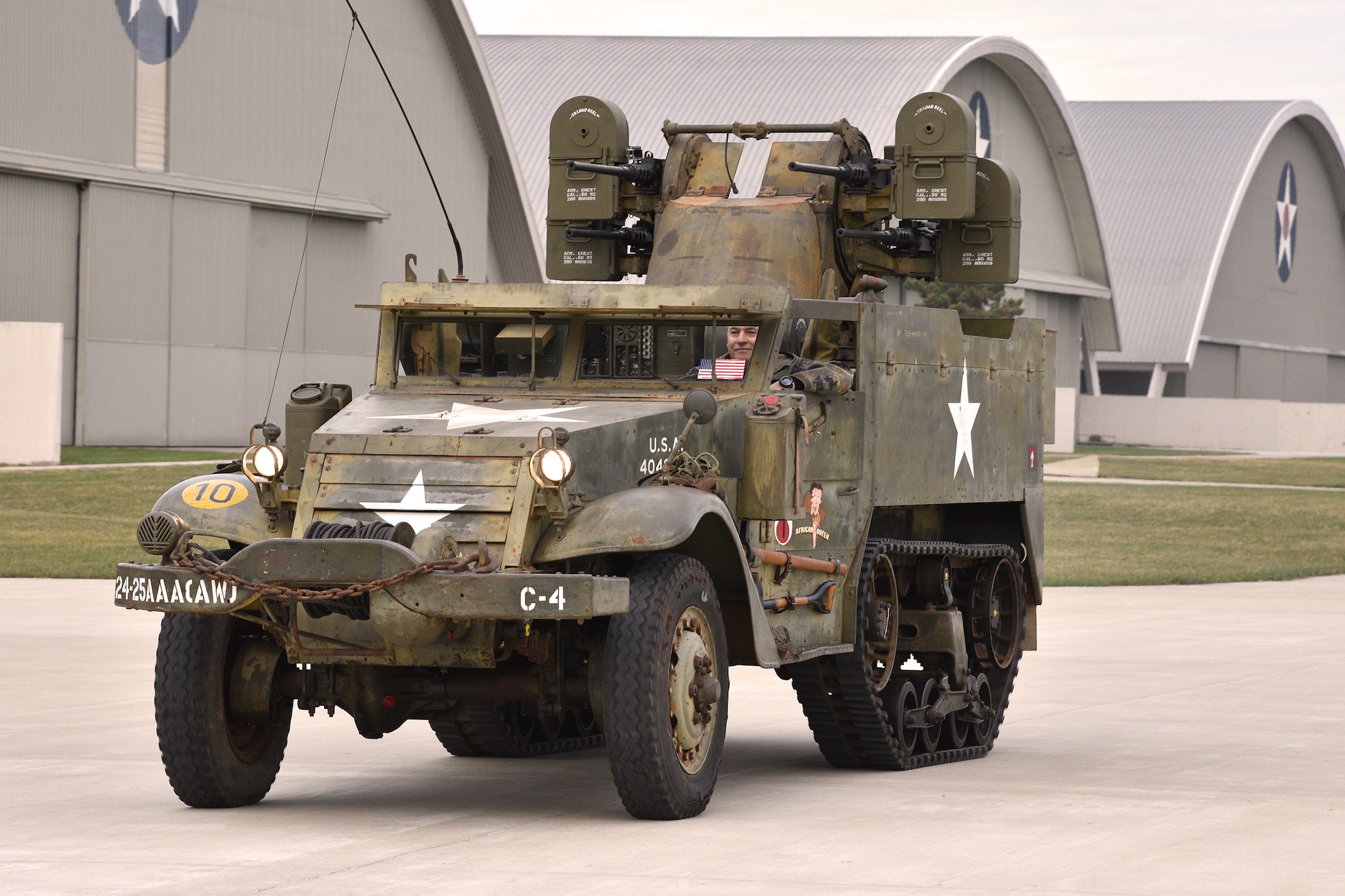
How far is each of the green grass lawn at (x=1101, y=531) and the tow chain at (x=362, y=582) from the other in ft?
39.8

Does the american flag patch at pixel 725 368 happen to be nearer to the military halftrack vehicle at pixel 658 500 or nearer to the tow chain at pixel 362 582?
the military halftrack vehicle at pixel 658 500

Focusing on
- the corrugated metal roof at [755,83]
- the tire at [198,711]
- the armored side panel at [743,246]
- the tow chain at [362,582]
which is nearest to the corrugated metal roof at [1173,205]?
the corrugated metal roof at [755,83]

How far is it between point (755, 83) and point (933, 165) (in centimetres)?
4551

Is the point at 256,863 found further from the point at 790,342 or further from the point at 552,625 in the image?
the point at 790,342

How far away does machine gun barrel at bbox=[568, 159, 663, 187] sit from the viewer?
44.7 ft

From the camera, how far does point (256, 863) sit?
8.41 metres

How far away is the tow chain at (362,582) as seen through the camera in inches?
347

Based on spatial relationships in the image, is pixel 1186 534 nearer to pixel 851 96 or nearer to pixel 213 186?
pixel 213 186

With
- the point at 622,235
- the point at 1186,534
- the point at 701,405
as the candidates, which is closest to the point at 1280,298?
the point at 1186,534

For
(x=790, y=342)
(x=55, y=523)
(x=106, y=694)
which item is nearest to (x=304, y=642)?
(x=790, y=342)

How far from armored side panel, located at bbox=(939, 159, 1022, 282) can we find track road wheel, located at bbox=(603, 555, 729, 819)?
4717 millimetres

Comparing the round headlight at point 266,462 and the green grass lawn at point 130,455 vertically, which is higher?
the round headlight at point 266,462

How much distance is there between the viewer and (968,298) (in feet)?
177

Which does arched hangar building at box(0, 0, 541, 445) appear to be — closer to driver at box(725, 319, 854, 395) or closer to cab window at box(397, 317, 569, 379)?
cab window at box(397, 317, 569, 379)
